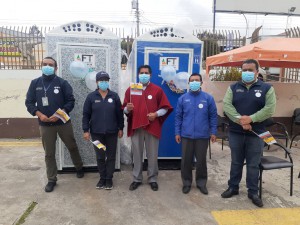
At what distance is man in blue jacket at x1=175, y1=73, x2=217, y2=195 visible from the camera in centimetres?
396

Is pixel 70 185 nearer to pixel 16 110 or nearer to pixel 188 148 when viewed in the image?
pixel 188 148

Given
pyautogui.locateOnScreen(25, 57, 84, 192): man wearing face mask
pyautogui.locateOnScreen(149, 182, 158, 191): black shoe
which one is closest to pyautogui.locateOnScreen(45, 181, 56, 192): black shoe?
pyautogui.locateOnScreen(25, 57, 84, 192): man wearing face mask

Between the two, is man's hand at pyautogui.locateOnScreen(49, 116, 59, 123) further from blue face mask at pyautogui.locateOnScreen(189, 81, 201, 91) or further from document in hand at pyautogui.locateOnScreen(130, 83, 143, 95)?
blue face mask at pyautogui.locateOnScreen(189, 81, 201, 91)

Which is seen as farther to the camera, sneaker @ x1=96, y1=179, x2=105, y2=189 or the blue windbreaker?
sneaker @ x1=96, y1=179, x2=105, y2=189

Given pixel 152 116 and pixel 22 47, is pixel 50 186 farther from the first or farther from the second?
pixel 22 47

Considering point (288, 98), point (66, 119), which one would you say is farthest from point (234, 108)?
point (288, 98)

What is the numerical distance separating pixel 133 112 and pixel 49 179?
1.58 meters

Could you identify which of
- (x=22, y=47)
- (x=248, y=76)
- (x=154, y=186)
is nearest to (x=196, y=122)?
(x=248, y=76)

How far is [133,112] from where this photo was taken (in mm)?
4148

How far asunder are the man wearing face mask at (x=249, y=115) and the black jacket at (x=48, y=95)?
227cm

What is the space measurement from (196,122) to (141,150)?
94 centimetres

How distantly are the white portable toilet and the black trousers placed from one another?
30.8 inches

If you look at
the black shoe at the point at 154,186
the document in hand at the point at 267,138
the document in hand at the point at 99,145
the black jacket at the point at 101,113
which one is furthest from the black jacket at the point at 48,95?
the document in hand at the point at 267,138

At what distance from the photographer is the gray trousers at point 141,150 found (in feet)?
13.9
